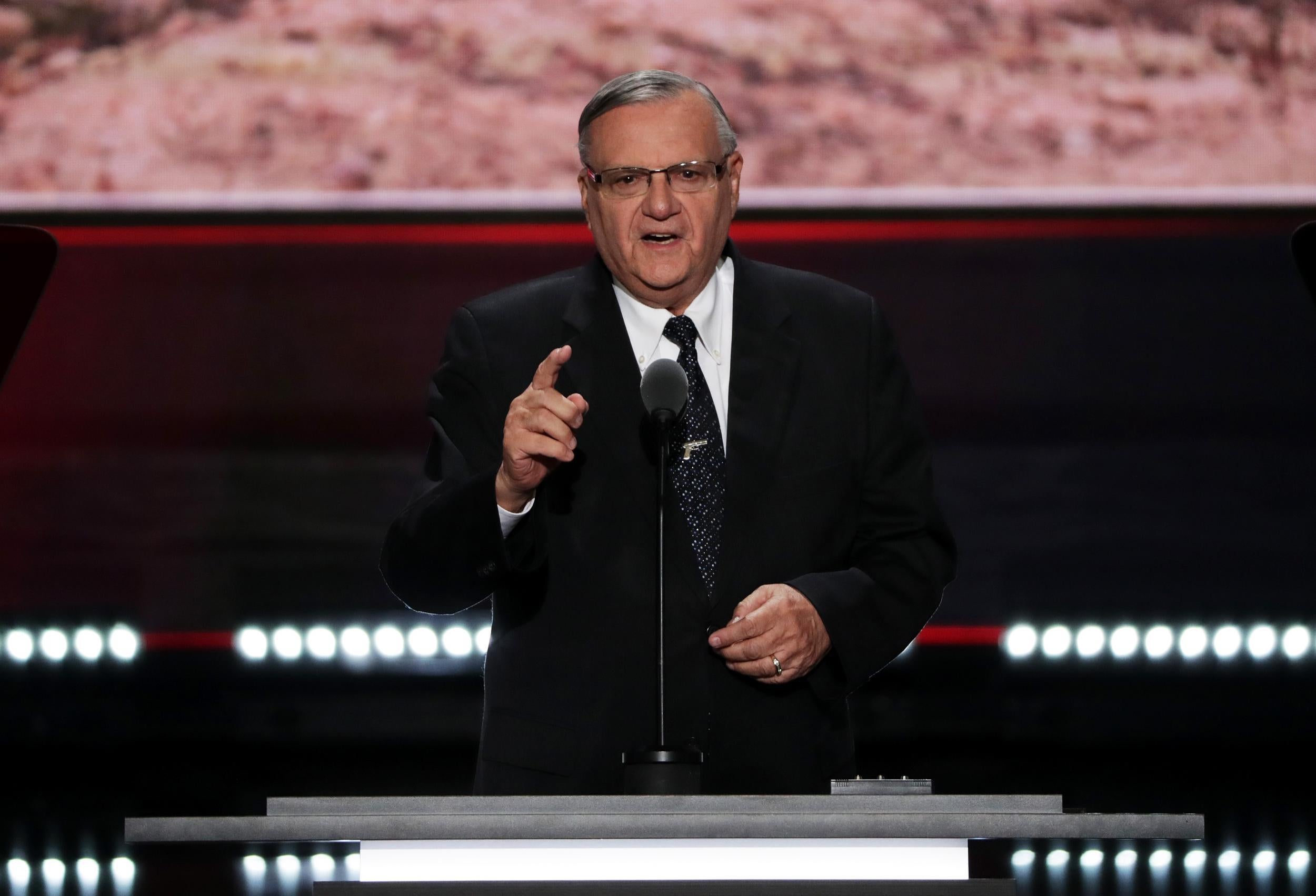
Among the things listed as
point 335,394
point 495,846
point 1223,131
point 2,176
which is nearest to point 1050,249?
point 1223,131

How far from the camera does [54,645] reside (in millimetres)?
3746

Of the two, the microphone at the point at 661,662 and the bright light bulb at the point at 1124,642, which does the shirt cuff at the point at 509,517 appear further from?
the bright light bulb at the point at 1124,642

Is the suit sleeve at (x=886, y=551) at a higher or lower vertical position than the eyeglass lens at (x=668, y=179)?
lower

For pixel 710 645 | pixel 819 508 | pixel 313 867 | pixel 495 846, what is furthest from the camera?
pixel 313 867

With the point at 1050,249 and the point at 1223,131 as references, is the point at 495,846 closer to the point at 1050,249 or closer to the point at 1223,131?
the point at 1050,249

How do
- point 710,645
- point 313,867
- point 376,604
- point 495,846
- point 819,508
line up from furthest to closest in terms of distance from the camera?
point 376,604, point 313,867, point 819,508, point 710,645, point 495,846

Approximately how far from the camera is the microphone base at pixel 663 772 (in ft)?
4.17

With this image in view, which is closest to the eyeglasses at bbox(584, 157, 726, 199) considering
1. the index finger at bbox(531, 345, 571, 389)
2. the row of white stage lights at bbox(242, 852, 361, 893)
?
the index finger at bbox(531, 345, 571, 389)

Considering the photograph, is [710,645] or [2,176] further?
[2,176]

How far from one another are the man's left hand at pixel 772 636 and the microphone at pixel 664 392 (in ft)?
0.84

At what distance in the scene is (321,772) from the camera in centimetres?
380

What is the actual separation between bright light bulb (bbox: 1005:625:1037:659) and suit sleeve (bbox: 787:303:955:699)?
197cm

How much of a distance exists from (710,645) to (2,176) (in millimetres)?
2666

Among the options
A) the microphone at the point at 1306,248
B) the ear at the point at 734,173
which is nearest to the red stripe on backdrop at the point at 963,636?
the microphone at the point at 1306,248
